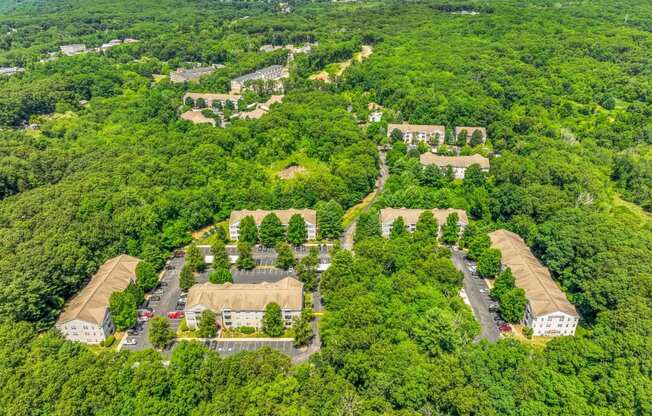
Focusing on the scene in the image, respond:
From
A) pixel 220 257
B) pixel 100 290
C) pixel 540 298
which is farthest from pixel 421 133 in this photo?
pixel 100 290

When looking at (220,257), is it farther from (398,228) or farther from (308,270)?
(398,228)

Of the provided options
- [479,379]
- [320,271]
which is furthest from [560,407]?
[320,271]

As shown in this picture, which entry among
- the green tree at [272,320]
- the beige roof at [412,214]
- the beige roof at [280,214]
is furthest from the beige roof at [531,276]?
the green tree at [272,320]

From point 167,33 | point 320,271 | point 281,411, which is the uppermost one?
point 167,33

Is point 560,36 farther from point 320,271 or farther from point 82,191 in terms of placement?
point 82,191

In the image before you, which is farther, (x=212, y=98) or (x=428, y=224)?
(x=212, y=98)

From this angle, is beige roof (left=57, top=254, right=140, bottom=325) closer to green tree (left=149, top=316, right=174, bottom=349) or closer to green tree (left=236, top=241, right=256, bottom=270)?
green tree (left=149, top=316, right=174, bottom=349)

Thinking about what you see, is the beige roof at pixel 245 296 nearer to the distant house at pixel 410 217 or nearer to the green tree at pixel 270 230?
the green tree at pixel 270 230
